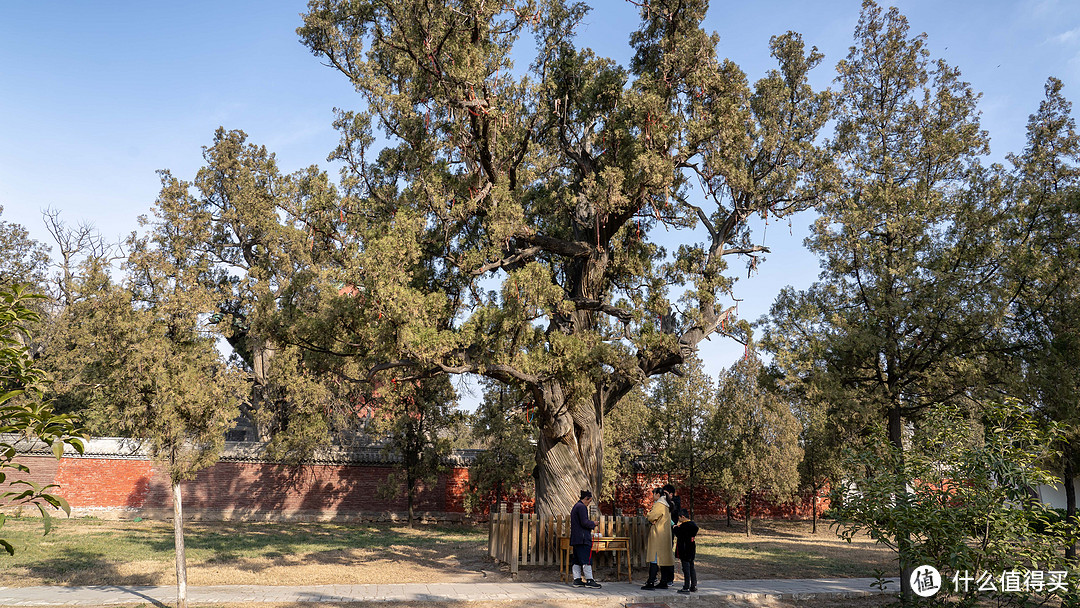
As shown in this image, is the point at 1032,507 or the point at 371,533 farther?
the point at 371,533

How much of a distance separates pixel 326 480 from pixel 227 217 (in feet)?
35.1

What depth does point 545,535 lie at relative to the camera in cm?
1155

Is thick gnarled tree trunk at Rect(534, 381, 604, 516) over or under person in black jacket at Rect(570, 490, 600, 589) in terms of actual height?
over

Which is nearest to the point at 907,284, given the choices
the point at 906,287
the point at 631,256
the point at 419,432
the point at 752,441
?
the point at 906,287

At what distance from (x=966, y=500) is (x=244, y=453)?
69.9 ft

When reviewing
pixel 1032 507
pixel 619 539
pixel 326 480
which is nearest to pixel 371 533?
pixel 326 480

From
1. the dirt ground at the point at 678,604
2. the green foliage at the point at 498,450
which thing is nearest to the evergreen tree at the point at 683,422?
the green foliage at the point at 498,450

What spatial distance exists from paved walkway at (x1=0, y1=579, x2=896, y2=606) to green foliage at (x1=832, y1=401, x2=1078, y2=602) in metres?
2.90

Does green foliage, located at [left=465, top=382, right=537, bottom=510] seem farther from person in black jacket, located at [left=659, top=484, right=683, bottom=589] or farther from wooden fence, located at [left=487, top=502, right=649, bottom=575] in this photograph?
person in black jacket, located at [left=659, top=484, right=683, bottom=589]

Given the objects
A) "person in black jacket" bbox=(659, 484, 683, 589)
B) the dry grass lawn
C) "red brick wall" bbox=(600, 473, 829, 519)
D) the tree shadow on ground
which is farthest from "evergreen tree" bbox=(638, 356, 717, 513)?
the tree shadow on ground

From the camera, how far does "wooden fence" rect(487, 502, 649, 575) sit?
1126 centimetres

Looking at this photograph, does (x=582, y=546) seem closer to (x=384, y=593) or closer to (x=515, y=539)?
(x=515, y=539)

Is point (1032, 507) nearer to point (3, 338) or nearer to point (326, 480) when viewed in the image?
point (3, 338)

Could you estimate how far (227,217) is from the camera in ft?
81.6
